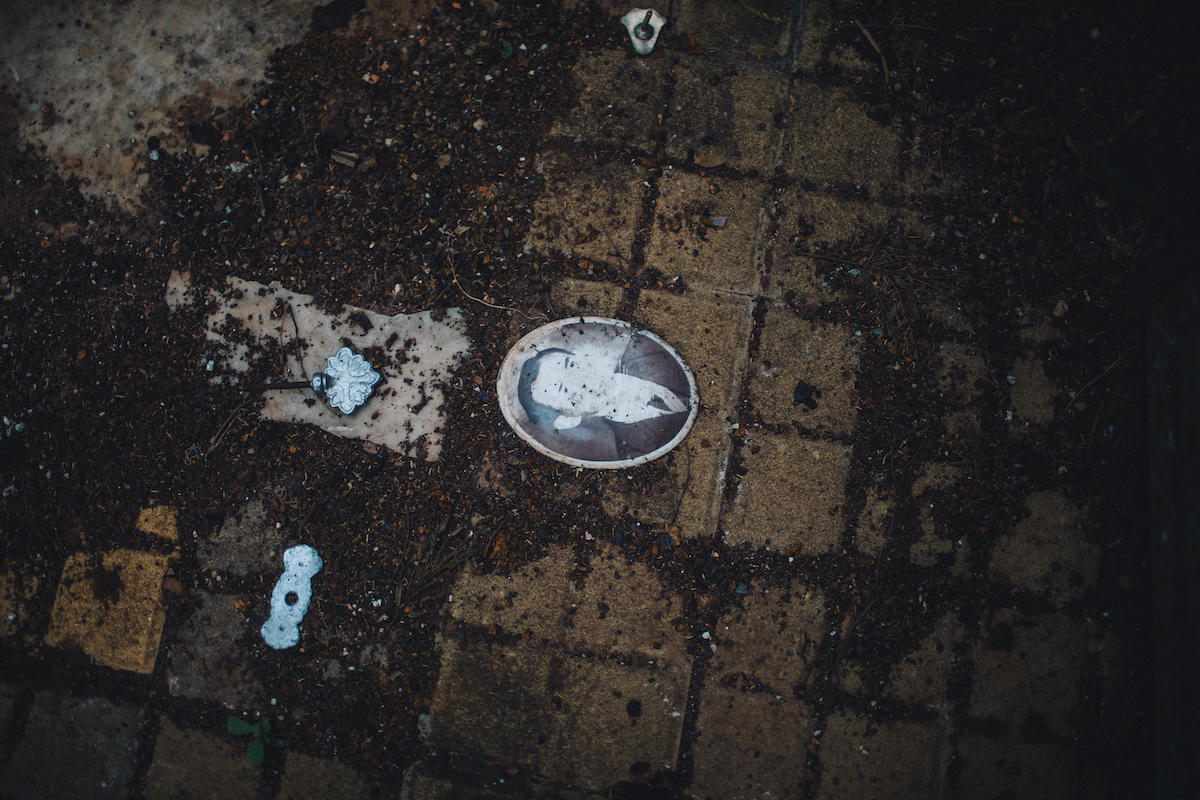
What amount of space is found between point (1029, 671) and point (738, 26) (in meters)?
3.08

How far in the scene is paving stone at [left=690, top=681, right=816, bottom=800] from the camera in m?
2.15

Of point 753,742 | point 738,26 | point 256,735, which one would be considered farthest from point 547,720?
point 738,26

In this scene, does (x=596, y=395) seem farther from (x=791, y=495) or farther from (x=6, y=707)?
(x=6, y=707)

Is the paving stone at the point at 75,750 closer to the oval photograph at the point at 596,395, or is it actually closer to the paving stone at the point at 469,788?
the paving stone at the point at 469,788

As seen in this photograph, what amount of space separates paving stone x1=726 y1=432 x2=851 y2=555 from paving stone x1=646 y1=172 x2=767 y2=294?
70 cm

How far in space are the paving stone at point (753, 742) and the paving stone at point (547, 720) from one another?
15cm

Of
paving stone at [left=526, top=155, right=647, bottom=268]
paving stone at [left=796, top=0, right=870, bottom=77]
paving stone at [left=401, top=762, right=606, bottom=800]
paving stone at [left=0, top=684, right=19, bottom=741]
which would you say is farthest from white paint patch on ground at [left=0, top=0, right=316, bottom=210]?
paving stone at [left=401, top=762, right=606, bottom=800]

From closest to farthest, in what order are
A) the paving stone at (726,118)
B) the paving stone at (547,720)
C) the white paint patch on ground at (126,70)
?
the paving stone at (547,720)
the paving stone at (726,118)
the white paint patch on ground at (126,70)

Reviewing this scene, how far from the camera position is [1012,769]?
2.18 m

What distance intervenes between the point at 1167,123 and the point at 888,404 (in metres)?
1.87

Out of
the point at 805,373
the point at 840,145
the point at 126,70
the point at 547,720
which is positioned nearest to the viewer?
the point at 547,720

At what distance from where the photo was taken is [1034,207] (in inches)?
92.5

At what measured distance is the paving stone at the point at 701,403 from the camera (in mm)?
2189

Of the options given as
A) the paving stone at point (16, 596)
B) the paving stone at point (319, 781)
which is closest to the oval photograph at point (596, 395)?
the paving stone at point (319, 781)
